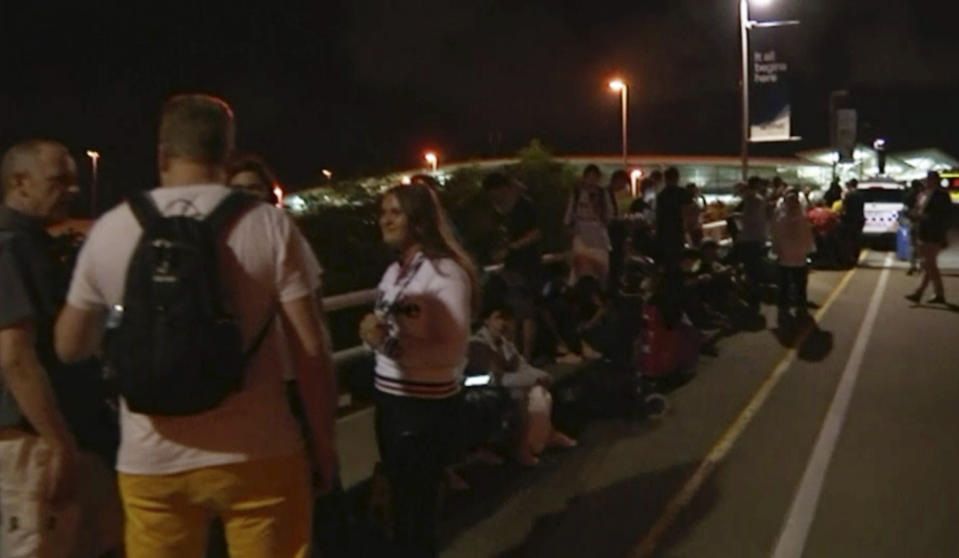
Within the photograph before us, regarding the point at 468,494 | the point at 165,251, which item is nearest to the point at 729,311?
the point at 468,494

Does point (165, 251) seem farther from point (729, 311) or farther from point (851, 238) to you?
point (851, 238)

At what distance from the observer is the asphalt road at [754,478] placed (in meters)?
6.96

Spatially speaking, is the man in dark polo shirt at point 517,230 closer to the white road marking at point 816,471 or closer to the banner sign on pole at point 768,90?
the white road marking at point 816,471

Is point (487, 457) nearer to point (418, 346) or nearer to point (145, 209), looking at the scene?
point (418, 346)

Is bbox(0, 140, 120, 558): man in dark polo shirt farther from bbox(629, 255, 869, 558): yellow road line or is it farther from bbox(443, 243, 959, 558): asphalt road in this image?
bbox(629, 255, 869, 558): yellow road line

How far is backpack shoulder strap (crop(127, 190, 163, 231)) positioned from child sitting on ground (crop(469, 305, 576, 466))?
4579mm

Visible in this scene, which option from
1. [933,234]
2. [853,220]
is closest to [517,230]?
[933,234]

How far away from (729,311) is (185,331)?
13.8m

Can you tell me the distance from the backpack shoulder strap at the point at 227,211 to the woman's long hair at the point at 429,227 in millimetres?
1865

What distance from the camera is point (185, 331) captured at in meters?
3.25

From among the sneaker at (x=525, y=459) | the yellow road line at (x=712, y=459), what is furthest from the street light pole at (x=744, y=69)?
the sneaker at (x=525, y=459)

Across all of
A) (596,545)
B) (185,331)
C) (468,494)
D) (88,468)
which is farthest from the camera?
(468,494)

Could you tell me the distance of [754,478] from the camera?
832cm

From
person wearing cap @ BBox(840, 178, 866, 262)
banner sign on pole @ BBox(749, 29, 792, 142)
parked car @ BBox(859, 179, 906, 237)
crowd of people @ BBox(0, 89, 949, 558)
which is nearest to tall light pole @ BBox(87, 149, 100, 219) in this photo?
crowd of people @ BBox(0, 89, 949, 558)
